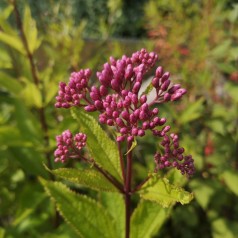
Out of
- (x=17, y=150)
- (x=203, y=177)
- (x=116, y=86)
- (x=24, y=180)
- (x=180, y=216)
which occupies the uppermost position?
(x=116, y=86)

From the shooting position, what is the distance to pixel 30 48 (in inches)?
89.7

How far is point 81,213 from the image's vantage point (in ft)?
5.04

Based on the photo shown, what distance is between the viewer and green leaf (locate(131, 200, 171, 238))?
5.32 ft

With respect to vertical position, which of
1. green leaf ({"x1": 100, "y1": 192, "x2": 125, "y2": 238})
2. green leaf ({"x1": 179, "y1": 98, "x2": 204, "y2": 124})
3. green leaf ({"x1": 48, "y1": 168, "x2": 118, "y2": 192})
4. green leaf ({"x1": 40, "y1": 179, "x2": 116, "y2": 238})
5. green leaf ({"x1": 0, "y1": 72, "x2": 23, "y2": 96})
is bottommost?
green leaf ({"x1": 179, "y1": 98, "x2": 204, "y2": 124})

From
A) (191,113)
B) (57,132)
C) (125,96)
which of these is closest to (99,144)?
(125,96)

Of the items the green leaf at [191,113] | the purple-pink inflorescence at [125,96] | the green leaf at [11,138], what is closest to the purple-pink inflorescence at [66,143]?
the purple-pink inflorescence at [125,96]

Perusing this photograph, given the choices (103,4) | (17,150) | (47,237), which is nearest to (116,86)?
(47,237)

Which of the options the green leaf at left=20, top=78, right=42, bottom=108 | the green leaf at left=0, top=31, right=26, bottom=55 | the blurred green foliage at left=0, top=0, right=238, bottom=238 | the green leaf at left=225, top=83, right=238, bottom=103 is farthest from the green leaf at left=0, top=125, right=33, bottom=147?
the green leaf at left=225, top=83, right=238, bottom=103

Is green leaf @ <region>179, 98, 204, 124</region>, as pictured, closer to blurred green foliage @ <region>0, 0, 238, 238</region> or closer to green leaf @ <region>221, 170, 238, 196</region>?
blurred green foliage @ <region>0, 0, 238, 238</region>

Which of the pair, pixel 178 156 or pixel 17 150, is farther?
pixel 17 150

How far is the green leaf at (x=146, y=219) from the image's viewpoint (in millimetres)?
1621

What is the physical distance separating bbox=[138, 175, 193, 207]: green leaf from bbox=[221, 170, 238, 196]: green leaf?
155 cm

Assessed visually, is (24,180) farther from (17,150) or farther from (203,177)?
(203,177)

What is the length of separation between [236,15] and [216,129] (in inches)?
34.9
